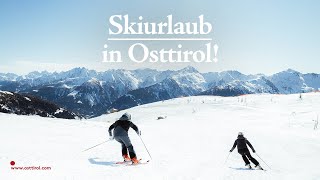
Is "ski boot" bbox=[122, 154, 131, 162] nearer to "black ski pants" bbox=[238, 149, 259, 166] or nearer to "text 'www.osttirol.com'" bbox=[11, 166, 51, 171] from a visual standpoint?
"text 'www.osttirol.com'" bbox=[11, 166, 51, 171]

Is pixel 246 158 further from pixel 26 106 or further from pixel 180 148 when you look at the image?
pixel 26 106

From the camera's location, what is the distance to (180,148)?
635 inches

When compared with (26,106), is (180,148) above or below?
above

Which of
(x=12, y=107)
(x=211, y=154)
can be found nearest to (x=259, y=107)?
(x=211, y=154)

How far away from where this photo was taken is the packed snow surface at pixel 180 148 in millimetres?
10626

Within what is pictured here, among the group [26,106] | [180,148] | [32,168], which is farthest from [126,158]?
[26,106]

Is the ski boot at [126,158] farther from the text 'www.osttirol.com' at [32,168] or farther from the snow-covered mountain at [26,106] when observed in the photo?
the snow-covered mountain at [26,106]

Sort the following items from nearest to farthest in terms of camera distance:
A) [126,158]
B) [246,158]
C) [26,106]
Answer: [126,158], [246,158], [26,106]

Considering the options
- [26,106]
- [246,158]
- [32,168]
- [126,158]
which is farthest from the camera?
[26,106]

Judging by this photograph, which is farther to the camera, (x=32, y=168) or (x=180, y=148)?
(x=180, y=148)

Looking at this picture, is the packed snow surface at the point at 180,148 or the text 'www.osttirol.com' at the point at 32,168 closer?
the text 'www.osttirol.com' at the point at 32,168

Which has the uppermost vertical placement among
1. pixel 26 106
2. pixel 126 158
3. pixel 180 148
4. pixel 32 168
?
pixel 32 168

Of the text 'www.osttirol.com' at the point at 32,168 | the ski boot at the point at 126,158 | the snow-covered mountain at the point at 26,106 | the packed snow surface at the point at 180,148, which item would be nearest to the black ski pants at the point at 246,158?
the packed snow surface at the point at 180,148

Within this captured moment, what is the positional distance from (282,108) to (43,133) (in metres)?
20.8
